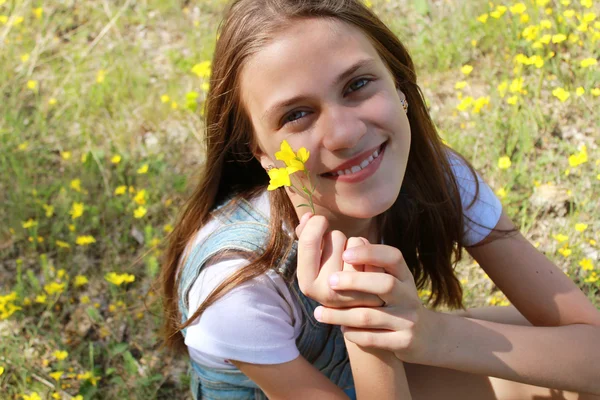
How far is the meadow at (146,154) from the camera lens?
2.18m

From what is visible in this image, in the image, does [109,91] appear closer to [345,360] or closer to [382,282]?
[345,360]

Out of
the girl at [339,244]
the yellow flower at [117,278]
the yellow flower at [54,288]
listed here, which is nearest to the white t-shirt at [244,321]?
the girl at [339,244]

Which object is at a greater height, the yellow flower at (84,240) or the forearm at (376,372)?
the forearm at (376,372)

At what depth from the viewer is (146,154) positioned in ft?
9.24

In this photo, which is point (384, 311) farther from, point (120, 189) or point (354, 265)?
point (120, 189)

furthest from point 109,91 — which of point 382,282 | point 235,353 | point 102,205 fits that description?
point 382,282

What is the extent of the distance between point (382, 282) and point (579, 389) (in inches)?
24.5

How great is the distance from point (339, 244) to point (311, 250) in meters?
0.06

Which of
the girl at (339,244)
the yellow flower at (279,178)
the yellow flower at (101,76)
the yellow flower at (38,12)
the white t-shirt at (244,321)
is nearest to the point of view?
the yellow flower at (279,178)

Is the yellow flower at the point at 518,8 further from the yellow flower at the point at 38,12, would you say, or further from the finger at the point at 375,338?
the yellow flower at the point at 38,12

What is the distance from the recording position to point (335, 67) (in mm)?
1287

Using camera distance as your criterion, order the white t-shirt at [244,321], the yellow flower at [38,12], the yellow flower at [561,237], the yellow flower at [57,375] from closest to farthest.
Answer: the white t-shirt at [244,321] < the yellow flower at [57,375] < the yellow flower at [561,237] < the yellow flower at [38,12]

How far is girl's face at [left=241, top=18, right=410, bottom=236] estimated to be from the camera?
4.20 ft

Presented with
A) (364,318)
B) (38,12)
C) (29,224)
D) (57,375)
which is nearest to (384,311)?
(364,318)
